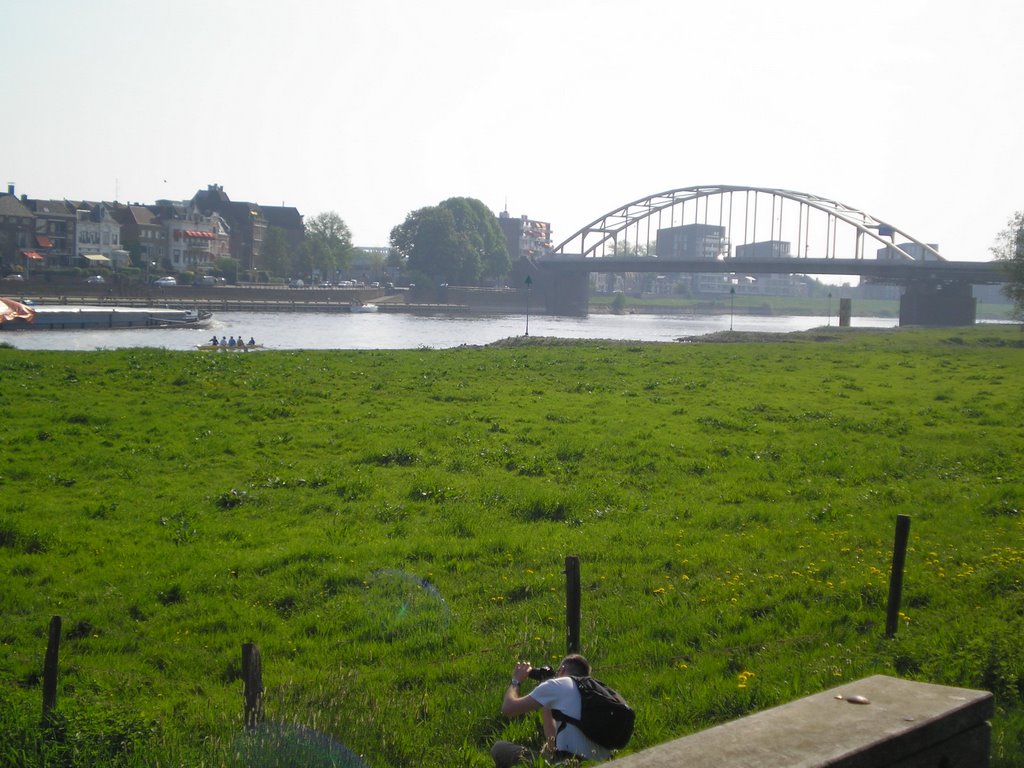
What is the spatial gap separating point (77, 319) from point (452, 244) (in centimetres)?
7910

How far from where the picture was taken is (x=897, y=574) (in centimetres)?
768

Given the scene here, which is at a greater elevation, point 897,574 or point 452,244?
point 452,244

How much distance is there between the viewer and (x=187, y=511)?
41.8 feet

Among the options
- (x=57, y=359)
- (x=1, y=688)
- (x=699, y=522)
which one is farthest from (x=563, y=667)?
(x=57, y=359)

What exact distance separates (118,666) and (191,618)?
119 cm

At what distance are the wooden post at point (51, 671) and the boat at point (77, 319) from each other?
225 feet

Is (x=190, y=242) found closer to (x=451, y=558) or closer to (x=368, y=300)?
(x=368, y=300)

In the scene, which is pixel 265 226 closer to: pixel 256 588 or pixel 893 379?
pixel 893 379

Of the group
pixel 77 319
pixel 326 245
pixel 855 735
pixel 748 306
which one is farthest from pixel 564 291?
pixel 855 735

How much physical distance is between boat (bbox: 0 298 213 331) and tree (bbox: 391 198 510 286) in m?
68.0

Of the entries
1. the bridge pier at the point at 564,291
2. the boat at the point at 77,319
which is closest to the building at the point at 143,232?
the bridge pier at the point at 564,291

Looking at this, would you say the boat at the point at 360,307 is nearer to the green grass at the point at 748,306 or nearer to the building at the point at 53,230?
the building at the point at 53,230

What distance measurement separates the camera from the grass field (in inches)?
261

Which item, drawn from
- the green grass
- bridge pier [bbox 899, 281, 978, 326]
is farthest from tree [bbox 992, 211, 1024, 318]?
the green grass
